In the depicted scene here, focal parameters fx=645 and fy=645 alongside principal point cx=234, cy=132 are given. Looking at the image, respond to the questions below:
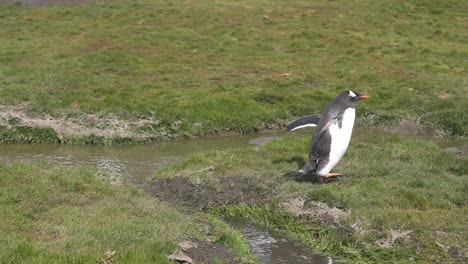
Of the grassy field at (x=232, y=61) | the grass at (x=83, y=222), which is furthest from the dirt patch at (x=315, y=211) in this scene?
the grassy field at (x=232, y=61)

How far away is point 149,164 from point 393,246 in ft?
29.6

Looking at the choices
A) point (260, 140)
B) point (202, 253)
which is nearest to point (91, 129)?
point (260, 140)

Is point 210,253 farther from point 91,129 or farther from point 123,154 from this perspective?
point 91,129

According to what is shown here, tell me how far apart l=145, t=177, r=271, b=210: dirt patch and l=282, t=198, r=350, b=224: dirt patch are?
28.7 inches

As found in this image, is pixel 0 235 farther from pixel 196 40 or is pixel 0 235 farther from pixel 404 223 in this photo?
pixel 196 40

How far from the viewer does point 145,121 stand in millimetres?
23062

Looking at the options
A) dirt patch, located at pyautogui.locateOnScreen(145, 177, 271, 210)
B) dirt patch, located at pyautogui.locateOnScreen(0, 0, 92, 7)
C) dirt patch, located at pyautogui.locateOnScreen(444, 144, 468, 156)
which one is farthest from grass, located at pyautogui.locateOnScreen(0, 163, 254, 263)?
dirt patch, located at pyautogui.locateOnScreen(0, 0, 92, 7)

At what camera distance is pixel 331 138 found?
15164mm

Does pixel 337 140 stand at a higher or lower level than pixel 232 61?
higher

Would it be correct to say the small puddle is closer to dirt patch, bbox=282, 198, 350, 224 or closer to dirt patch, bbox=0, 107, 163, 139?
dirt patch, bbox=282, 198, 350, 224

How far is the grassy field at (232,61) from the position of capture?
24.4 m

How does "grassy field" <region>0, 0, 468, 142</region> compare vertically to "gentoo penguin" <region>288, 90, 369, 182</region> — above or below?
below

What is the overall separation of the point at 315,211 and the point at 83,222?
487 cm

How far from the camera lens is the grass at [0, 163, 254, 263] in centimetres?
990
